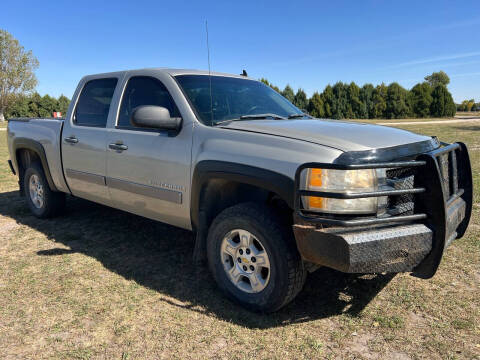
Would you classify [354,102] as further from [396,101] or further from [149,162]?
[149,162]

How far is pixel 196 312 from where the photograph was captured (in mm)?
2783

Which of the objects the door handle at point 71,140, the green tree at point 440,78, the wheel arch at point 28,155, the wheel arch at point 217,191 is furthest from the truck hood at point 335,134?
the green tree at point 440,78

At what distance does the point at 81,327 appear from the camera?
2.61 m

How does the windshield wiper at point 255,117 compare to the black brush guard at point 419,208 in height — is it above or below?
above

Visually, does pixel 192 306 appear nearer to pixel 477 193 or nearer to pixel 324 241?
pixel 324 241

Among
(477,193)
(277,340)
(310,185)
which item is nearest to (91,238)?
(277,340)

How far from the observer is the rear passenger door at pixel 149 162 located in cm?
310

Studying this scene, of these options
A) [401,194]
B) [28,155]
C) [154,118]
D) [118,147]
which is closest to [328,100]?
[28,155]

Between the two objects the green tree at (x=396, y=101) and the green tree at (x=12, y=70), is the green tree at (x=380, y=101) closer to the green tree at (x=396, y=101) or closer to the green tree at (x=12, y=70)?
the green tree at (x=396, y=101)

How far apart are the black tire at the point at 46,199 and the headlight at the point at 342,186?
3.99 m

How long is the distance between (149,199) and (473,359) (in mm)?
2694

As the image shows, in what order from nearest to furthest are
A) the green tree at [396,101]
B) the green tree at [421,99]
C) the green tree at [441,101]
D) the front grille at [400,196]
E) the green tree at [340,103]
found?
the front grille at [400,196] → the green tree at [340,103] → the green tree at [396,101] → the green tree at [441,101] → the green tree at [421,99]

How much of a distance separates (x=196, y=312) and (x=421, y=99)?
1672 inches

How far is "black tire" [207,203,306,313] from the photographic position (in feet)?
8.14
